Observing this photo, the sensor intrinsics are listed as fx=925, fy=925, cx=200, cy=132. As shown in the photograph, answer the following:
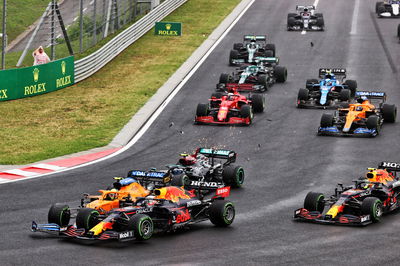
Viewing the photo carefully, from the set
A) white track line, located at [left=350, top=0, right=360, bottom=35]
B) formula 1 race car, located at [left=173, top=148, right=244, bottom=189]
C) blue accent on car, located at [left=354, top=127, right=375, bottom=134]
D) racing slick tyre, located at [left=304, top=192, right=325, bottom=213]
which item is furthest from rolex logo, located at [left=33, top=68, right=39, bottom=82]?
white track line, located at [left=350, top=0, right=360, bottom=35]

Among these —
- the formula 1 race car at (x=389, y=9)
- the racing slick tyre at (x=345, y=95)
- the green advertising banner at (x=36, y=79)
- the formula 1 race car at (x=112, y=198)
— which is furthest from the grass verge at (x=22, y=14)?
the formula 1 race car at (x=389, y=9)

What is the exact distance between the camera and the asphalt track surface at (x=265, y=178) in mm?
21500

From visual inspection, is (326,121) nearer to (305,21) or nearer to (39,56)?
(39,56)

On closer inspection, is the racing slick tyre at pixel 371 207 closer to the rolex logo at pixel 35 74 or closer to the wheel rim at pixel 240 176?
the wheel rim at pixel 240 176

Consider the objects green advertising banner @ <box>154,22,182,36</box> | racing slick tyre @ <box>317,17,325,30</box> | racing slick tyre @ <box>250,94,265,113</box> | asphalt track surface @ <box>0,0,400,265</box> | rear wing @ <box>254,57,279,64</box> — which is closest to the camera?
asphalt track surface @ <box>0,0,400,265</box>

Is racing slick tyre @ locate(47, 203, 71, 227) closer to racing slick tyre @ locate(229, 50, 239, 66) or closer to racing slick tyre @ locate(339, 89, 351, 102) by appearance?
racing slick tyre @ locate(339, 89, 351, 102)

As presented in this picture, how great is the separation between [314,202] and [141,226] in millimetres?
5444

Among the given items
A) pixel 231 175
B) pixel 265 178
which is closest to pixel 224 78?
pixel 265 178

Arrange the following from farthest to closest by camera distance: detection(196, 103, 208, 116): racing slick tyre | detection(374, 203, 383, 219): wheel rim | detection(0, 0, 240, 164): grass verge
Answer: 1. detection(196, 103, 208, 116): racing slick tyre
2. detection(0, 0, 240, 164): grass verge
3. detection(374, 203, 383, 219): wheel rim

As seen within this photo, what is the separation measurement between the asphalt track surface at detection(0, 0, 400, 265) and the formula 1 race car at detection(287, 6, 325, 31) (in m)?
2.63


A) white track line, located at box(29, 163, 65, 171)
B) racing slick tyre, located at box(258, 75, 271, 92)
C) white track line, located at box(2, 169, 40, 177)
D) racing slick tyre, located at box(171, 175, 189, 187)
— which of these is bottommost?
white track line, located at box(2, 169, 40, 177)

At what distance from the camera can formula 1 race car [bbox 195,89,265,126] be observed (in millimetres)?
38906

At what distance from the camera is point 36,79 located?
147 feet

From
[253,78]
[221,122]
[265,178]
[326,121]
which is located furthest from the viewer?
[253,78]
